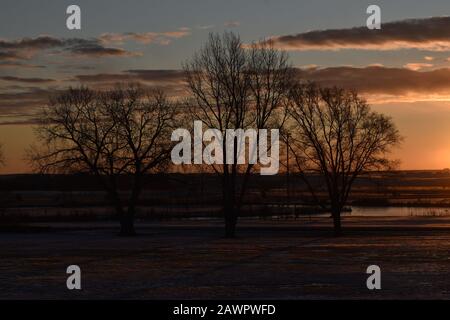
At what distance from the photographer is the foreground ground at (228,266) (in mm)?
20172

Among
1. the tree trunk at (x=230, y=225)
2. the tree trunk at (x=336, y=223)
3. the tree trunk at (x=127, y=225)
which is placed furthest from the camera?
the tree trunk at (x=127, y=225)

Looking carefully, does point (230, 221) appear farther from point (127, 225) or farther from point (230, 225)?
point (127, 225)

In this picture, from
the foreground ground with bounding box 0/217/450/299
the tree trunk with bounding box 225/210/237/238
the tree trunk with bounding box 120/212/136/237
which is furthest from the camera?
the tree trunk with bounding box 120/212/136/237

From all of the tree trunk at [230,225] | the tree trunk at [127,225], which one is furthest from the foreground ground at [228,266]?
the tree trunk at [127,225]

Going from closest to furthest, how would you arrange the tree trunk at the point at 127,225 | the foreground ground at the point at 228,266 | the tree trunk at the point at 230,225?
1. the foreground ground at the point at 228,266
2. the tree trunk at the point at 230,225
3. the tree trunk at the point at 127,225

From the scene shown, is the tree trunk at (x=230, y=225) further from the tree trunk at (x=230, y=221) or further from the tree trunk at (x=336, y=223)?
the tree trunk at (x=336, y=223)

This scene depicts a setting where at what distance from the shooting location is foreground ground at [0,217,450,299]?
2017 cm

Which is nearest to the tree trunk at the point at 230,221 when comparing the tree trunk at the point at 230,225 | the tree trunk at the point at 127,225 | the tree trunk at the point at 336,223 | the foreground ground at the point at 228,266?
the tree trunk at the point at 230,225

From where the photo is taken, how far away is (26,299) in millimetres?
19031

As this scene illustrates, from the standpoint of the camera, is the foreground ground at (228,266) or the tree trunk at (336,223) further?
the tree trunk at (336,223)

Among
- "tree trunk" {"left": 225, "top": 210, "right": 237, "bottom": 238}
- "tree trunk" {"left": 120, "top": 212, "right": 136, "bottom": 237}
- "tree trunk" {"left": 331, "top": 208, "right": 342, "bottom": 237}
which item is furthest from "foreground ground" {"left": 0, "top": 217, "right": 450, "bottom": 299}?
"tree trunk" {"left": 120, "top": 212, "right": 136, "bottom": 237}

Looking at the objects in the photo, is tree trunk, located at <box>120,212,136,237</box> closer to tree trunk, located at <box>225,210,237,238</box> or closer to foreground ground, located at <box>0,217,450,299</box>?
foreground ground, located at <box>0,217,450,299</box>
